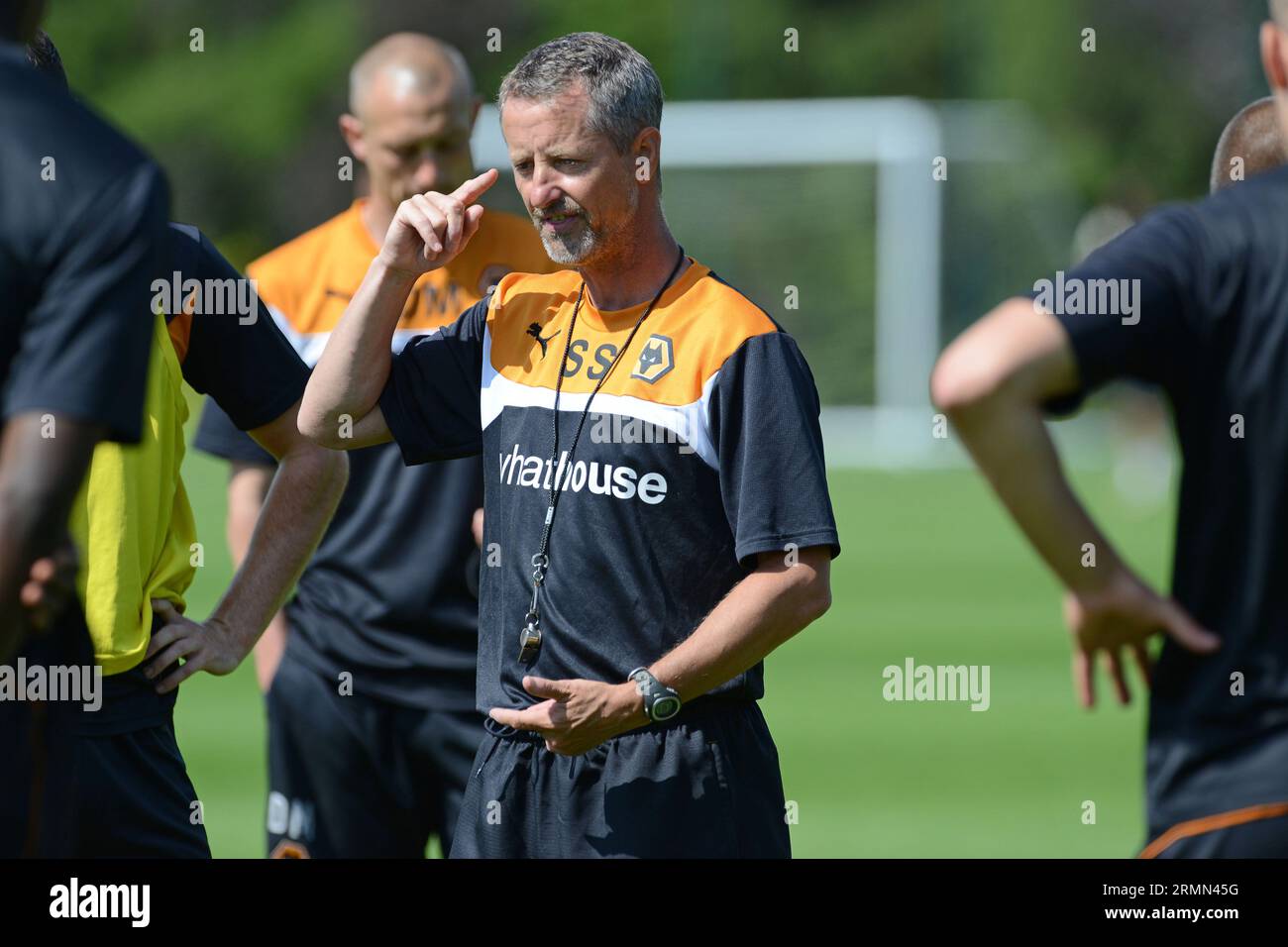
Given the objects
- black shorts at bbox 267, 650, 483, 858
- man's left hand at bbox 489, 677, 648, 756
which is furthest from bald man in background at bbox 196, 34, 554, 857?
man's left hand at bbox 489, 677, 648, 756

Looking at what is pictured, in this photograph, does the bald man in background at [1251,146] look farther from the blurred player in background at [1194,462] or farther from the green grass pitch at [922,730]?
the green grass pitch at [922,730]

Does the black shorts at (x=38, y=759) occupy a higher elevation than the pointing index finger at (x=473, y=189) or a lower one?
lower

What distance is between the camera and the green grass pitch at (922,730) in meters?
8.16

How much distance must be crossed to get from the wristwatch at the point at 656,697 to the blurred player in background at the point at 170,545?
1009 mm

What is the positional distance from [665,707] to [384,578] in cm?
185

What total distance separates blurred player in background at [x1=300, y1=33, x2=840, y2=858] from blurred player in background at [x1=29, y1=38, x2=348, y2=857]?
310 millimetres

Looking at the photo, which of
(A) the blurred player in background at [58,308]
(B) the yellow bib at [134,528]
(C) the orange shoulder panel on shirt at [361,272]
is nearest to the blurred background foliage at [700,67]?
(C) the orange shoulder panel on shirt at [361,272]

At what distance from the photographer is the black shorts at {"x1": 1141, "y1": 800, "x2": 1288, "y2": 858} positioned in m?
2.96

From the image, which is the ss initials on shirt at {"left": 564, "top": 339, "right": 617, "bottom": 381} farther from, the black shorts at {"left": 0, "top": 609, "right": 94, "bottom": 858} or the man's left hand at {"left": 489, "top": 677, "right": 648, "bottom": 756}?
the black shorts at {"left": 0, "top": 609, "right": 94, "bottom": 858}

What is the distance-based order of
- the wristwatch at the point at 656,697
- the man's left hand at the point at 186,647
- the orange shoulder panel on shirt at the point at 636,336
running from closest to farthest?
the wristwatch at the point at 656,697, the orange shoulder panel on shirt at the point at 636,336, the man's left hand at the point at 186,647

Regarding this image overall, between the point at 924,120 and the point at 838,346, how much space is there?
4286 millimetres

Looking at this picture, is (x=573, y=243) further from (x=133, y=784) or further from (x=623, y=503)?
(x=133, y=784)

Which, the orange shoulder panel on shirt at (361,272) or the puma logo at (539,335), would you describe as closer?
the puma logo at (539,335)
